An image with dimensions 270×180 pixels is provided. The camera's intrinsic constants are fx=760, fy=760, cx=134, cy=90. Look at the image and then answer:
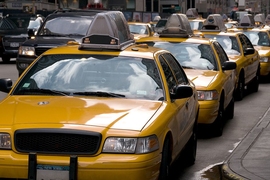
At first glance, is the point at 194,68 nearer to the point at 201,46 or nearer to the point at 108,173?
the point at 201,46

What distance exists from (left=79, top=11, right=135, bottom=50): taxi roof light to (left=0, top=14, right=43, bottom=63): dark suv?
1881cm

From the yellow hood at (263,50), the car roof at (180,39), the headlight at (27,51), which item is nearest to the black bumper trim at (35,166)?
the car roof at (180,39)

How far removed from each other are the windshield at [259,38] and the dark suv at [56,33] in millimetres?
5866

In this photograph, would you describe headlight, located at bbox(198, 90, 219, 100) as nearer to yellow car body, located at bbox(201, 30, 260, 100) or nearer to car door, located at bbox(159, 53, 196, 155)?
car door, located at bbox(159, 53, 196, 155)

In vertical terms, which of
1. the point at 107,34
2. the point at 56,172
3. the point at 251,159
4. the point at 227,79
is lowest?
the point at 251,159

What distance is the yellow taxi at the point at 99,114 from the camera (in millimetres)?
6418

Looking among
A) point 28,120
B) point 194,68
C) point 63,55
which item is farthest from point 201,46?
point 28,120

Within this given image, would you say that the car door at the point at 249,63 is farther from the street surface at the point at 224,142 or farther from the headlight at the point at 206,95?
the headlight at the point at 206,95

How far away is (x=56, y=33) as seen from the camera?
18.3m

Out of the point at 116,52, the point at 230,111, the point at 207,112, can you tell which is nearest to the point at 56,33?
the point at 230,111

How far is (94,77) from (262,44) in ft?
49.3

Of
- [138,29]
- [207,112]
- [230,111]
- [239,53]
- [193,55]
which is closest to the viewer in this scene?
[207,112]

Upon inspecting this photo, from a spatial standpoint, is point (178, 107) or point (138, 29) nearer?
point (178, 107)

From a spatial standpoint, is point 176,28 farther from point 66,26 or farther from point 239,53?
point 66,26
